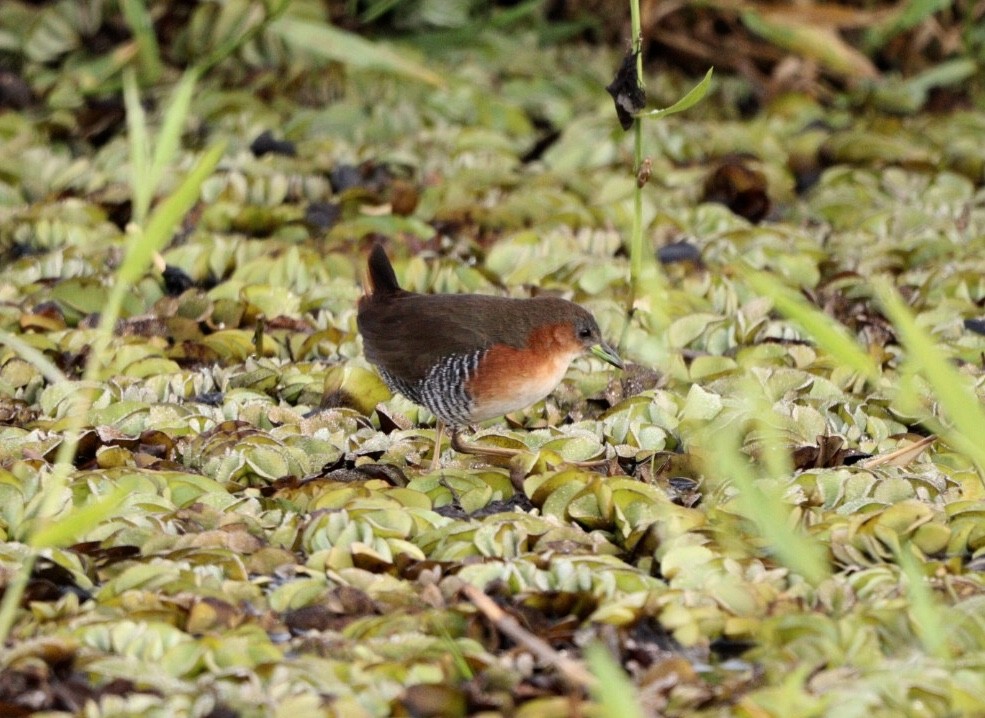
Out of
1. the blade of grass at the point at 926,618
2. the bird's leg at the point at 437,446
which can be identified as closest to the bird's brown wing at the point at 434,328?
the bird's leg at the point at 437,446

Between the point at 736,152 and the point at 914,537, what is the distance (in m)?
3.85

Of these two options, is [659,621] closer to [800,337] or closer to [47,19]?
[800,337]

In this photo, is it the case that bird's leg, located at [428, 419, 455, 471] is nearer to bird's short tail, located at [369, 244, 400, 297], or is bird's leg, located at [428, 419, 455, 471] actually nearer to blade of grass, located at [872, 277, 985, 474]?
bird's short tail, located at [369, 244, 400, 297]

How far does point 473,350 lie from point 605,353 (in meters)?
0.44

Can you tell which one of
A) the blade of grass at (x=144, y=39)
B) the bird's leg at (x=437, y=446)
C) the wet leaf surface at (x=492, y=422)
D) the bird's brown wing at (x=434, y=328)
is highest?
the blade of grass at (x=144, y=39)

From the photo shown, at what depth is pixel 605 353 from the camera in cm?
449

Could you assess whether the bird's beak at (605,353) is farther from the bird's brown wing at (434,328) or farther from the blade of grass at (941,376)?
the blade of grass at (941,376)

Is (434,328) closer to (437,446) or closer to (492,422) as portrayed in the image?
(437,446)

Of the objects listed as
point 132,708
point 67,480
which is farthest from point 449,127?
point 132,708

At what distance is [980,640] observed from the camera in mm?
3080

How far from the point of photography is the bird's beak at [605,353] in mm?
4480

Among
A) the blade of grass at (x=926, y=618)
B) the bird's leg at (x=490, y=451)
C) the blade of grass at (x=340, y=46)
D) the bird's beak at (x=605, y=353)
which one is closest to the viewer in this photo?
the blade of grass at (x=926, y=618)

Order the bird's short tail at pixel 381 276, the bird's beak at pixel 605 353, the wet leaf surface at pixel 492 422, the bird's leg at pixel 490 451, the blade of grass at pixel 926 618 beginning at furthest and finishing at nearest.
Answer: the bird's short tail at pixel 381 276 → the bird's beak at pixel 605 353 → the bird's leg at pixel 490 451 → the wet leaf surface at pixel 492 422 → the blade of grass at pixel 926 618

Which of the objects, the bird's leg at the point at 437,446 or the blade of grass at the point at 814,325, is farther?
the bird's leg at the point at 437,446
